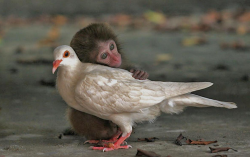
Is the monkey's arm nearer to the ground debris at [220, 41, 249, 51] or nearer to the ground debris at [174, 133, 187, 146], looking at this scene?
the ground debris at [174, 133, 187, 146]

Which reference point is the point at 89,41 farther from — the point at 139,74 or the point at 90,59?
the point at 139,74

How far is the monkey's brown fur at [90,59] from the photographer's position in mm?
4488

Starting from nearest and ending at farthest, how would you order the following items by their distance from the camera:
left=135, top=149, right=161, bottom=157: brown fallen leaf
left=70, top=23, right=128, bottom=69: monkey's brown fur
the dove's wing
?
left=135, top=149, right=161, bottom=157: brown fallen leaf
the dove's wing
left=70, top=23, right=128, bottom=69: monkey's brown fur

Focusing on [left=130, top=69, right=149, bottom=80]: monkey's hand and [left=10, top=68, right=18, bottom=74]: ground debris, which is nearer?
[left=130, top=69, right=149, bottom=80]: monkey's hand

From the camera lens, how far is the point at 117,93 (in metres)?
4.11

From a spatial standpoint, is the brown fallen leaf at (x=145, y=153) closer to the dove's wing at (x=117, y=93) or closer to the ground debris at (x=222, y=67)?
the dove's wing at (x=117, y=93)

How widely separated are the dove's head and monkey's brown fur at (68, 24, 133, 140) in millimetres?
398

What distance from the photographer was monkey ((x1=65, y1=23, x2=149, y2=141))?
4488 mm

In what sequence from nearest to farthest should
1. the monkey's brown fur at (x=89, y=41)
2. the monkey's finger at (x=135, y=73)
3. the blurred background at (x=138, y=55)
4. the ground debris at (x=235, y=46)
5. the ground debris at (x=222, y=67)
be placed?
1. the monkey's finger at (x=135, y=73)
2. the monkey's brown fur at (x=89, y=41)
3. the blurred background at (x=138, y=55)
4. the ground debris at (x=222, y=67)
5. the ground debris at (x=235, y=46)

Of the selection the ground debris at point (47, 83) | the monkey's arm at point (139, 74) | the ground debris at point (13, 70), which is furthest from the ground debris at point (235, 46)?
the monkey's arm at point (139, 74)

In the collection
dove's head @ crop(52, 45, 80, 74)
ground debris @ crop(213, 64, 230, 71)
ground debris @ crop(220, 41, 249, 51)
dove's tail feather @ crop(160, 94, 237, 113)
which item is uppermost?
ground debris @ crop(220, 41, 249, 51)

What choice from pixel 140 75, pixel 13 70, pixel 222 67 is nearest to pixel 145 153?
pixel 140 75

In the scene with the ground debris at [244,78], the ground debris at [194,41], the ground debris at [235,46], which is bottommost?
the ground debris at [244,78]

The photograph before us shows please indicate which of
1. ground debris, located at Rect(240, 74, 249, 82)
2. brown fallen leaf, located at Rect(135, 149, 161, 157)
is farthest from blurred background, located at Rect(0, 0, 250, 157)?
brown fallen leaf, located at Rect(135, 149, 161, 157)
